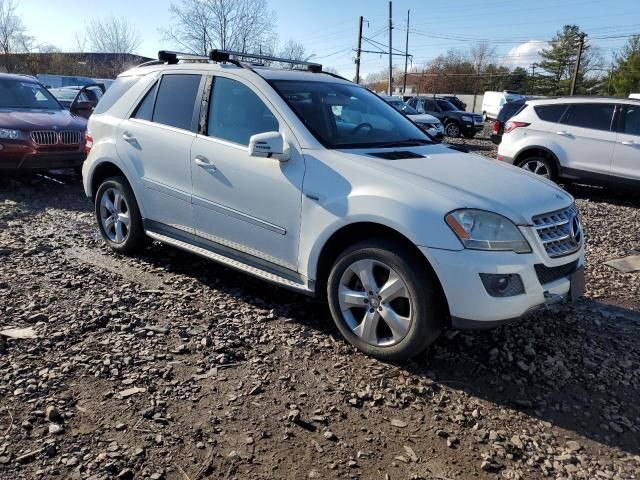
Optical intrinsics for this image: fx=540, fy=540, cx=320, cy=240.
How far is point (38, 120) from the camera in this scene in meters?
8.08

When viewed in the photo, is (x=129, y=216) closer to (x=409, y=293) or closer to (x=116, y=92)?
(x=116, y=92)

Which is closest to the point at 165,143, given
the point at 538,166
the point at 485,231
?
the point at 485,231

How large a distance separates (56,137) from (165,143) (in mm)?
4522

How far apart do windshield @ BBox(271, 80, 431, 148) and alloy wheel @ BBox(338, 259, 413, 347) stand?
914 millimetres

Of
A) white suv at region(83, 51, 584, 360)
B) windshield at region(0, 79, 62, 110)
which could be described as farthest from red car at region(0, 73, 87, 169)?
white suv at region(83, 51, 584, 360)

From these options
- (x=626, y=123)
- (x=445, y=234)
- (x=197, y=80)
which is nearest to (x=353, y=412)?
(x=445, y=234)

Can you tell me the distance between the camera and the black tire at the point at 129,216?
15.9 ft

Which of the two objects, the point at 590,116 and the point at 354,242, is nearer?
the point at 354,242

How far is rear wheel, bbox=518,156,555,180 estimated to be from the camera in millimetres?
9281

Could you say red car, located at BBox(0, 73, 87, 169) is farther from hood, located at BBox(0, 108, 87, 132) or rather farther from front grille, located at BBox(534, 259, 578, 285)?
front grille, located at BBox(534, 259, 578, 285)

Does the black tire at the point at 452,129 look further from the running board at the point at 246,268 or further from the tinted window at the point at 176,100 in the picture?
the running board at the point at 246,268

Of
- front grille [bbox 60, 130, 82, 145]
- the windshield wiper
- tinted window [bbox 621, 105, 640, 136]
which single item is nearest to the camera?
the windshield wiper

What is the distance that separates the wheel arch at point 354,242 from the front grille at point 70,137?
242 inches

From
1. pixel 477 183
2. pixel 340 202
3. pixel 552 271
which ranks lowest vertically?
pixel 552 271
